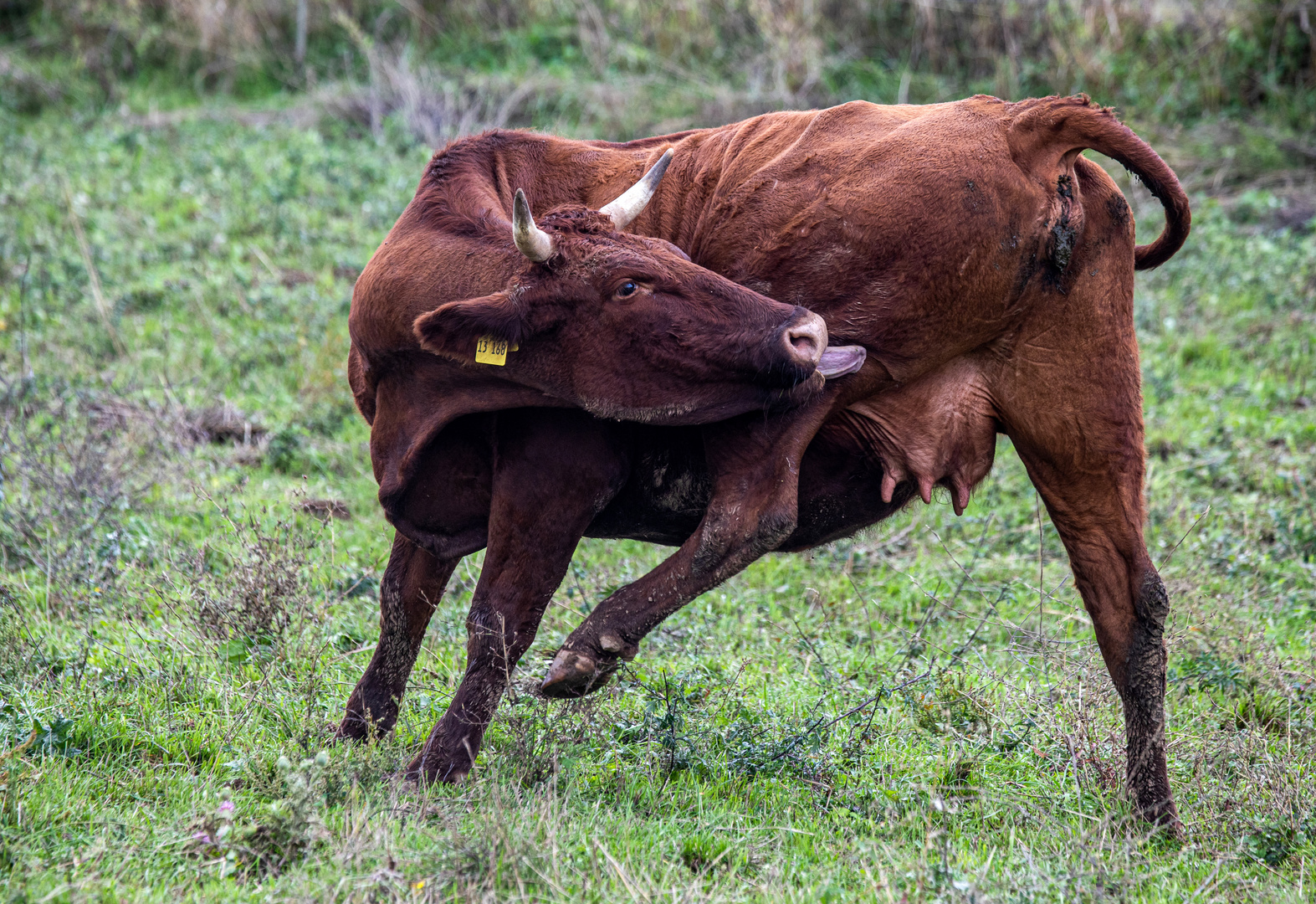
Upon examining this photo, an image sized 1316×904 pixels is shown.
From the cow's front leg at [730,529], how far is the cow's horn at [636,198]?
0.76 m

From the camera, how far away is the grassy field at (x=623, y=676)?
3.26m

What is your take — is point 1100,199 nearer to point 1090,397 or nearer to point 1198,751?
point 1090,397

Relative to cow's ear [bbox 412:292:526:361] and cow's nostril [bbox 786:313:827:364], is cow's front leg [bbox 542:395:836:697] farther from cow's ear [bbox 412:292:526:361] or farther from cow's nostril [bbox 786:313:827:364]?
cow's ear [bbox 412:292:526:361]

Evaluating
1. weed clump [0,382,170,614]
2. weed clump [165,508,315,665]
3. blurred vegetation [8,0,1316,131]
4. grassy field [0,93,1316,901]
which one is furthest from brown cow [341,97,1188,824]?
blurred vegetation [8,0,1316,131]

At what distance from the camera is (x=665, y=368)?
11.8 ft

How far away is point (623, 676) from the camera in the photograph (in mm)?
4715

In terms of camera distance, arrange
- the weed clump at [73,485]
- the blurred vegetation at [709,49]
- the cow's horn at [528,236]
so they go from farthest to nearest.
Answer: the blurred vegetation at [709,49] < the weed clump at [73,485] < the cow's horn at [528,236]

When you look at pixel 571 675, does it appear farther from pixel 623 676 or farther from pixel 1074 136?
pixel 1074 136

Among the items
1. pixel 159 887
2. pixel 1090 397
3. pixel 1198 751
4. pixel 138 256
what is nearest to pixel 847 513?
pixel 1090 397

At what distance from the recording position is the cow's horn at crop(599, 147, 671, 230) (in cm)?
386

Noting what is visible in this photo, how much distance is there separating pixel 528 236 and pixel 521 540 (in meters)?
0.95

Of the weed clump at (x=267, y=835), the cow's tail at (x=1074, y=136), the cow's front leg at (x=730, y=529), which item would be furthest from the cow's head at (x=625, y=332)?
the weed clump at (x=267, y=835)

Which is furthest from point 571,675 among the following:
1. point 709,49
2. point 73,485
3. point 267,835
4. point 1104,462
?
point 709,49

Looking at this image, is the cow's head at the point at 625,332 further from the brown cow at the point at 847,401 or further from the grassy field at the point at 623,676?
the grassy field at the point at 623,676
